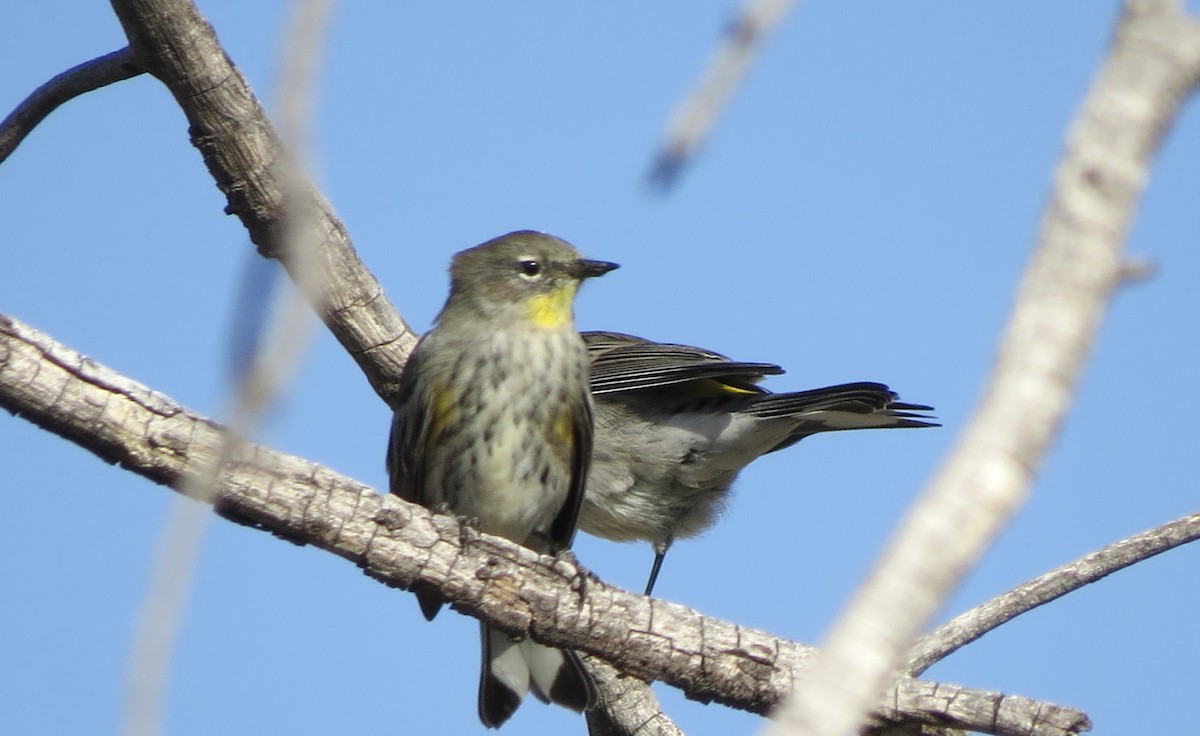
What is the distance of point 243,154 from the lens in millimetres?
6941

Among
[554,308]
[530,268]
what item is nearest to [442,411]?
[554,308]

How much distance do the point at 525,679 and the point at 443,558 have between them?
1789mm

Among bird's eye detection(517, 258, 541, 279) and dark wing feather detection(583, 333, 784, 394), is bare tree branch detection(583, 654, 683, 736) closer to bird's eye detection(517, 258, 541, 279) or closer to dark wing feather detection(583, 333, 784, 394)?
bird's eye detection(517, 258, 541, 279)

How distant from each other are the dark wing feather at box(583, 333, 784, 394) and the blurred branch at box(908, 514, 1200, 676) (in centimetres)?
281

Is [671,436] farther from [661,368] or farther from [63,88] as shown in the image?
[63,88]

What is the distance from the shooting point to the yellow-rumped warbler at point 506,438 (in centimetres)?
709

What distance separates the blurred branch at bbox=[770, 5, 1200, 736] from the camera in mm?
1320

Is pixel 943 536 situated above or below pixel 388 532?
below

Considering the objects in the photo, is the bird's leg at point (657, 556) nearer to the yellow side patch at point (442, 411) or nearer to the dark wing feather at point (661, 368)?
the dark wing feather at point (661, 368)

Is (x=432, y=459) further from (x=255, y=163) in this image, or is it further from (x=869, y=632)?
(x=869, y=632)

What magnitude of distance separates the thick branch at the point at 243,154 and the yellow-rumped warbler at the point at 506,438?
45 cm

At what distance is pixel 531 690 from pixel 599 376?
117 inches

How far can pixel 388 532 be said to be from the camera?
5.37m

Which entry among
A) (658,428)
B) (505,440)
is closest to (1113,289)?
(505,440)
